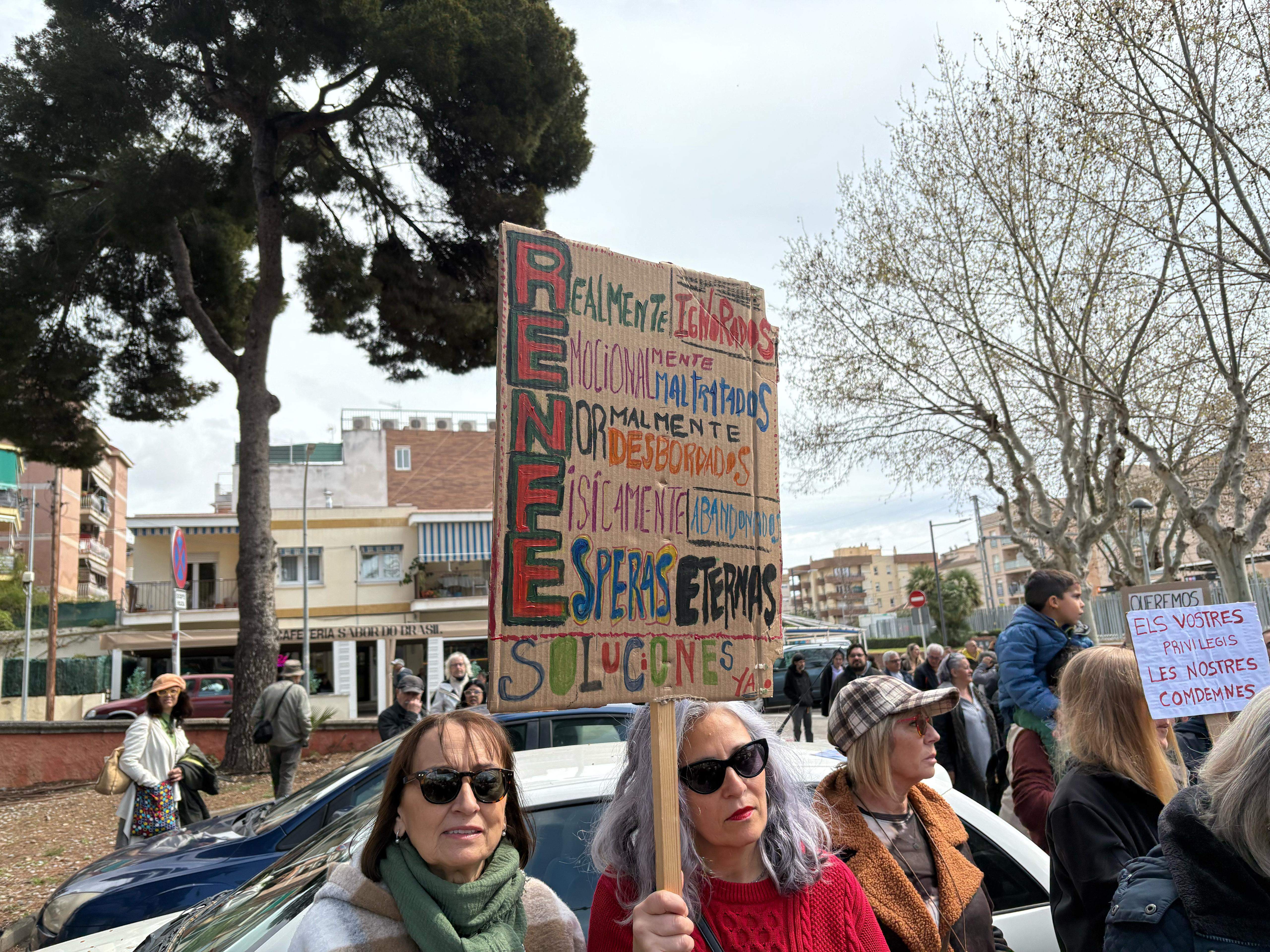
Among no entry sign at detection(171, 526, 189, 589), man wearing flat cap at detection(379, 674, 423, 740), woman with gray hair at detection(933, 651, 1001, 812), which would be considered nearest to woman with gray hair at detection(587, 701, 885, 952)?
woman with gray hair at detection(933, 651, 1001, 812)

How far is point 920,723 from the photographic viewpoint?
2.72 meters

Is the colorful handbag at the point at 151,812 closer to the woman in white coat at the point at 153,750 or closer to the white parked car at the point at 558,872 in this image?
the woman in white coat at the point at 153,750

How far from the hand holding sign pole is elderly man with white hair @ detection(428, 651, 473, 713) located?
742 centimetres

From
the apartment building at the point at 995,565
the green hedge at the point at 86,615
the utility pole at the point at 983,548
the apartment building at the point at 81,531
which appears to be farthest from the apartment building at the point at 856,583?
the green hedge at the point at 86,615

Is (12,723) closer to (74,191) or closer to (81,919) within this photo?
(74,191)

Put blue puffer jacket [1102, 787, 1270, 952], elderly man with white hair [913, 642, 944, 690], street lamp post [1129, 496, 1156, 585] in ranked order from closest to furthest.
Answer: blue puffer jacket [1102, 787, 1270, 952], elderly man with white hair [913, 642, 944, 690], street lamp post [1129, 496, 1156, 585]

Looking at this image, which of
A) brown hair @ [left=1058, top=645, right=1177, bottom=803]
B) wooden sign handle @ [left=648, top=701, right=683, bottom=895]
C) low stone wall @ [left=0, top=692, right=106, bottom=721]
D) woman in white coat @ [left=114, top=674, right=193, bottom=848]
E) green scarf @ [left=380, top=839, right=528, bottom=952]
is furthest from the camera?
low stone wall @ [left=0, top=692, right=106, bottom=721]

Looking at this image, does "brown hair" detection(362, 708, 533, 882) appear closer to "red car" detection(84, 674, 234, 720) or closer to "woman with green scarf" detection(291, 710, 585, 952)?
"woman with green scarf" detection(291, 710, 585, 952)

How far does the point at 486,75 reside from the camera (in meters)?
13.8

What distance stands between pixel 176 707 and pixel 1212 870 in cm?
682

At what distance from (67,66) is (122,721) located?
9.42 metres

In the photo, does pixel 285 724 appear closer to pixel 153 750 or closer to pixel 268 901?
pixel 153 750

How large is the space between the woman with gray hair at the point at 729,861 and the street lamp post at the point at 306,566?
27.7m

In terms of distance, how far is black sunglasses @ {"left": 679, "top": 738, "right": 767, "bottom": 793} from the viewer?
6.67ft
